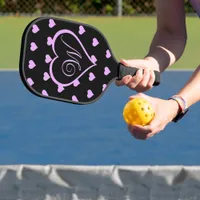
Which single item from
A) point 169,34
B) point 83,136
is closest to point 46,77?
point 169,34

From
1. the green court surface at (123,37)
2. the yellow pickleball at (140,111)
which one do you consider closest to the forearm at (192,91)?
the yellow pickleball at (140,111)

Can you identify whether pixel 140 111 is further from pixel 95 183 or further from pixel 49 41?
pixel 95 183

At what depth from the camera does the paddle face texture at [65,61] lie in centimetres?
182

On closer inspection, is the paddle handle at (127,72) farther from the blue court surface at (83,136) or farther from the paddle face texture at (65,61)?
the blue court surface at (83,136)

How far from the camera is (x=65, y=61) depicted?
189 centimetres

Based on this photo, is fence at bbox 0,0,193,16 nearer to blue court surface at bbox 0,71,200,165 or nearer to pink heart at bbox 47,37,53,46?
blue court surface at bbox 0,71,200,165

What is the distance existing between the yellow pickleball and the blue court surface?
254cm

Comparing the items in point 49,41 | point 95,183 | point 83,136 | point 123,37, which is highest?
point 49,41

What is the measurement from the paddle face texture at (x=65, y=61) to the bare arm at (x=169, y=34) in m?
0.15

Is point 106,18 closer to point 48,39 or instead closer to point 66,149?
point 66,149

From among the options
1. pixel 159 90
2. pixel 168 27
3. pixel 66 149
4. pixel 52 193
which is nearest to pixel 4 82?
pixel 159 90

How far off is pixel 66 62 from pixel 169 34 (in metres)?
0.33

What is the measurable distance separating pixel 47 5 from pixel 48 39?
8.97 m

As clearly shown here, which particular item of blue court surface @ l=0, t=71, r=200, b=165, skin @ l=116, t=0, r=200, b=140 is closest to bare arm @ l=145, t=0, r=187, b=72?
skin @ l=116, t=0, r=200, b=140
